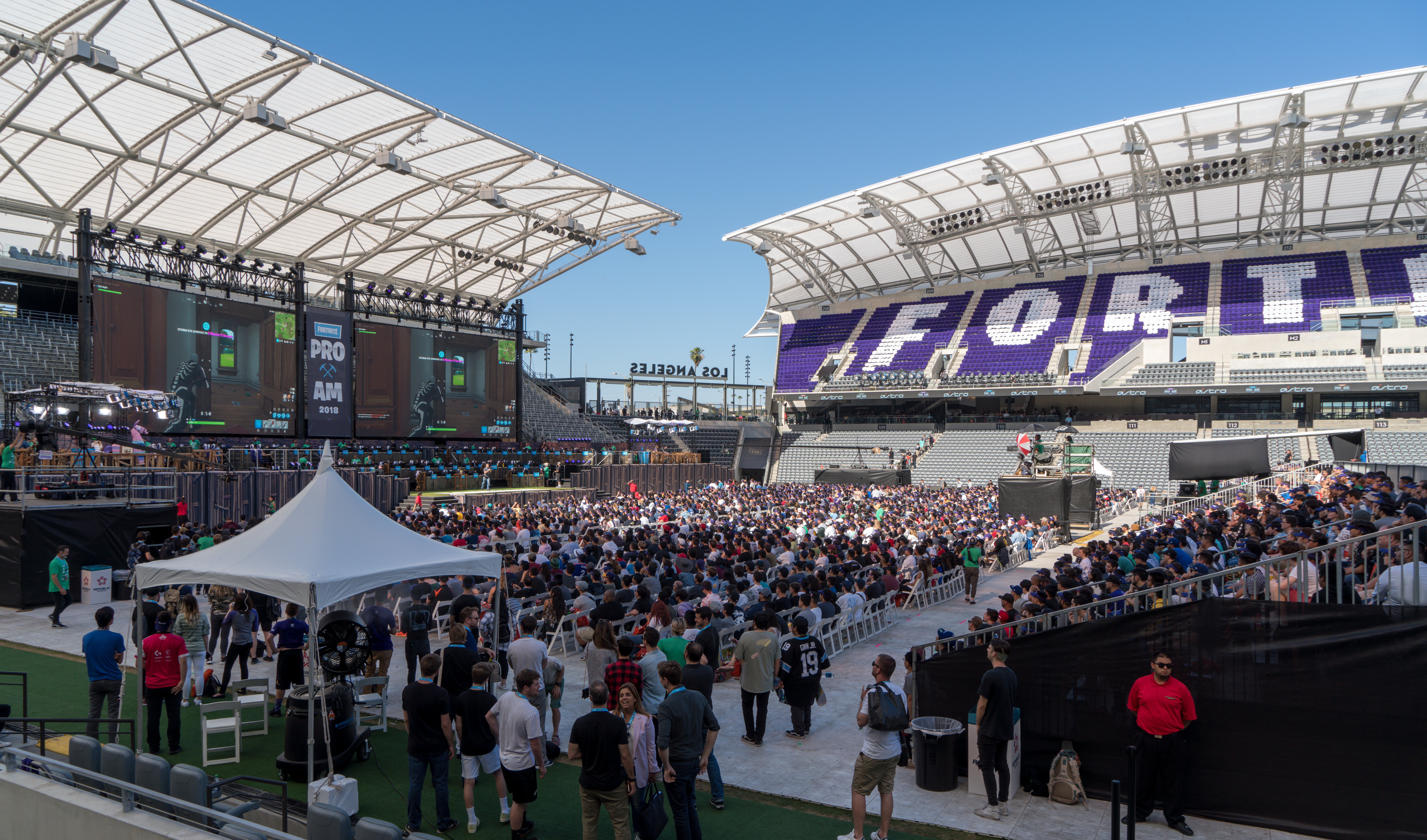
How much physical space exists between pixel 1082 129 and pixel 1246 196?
1249 cm

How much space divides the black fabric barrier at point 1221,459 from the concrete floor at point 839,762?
1211 centimetres

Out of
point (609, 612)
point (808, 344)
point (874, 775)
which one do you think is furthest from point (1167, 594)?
point (808, 344)

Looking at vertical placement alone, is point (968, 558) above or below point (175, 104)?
below

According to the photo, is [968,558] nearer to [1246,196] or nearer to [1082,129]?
[1082,129]

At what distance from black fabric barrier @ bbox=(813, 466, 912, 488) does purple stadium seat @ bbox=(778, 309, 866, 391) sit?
30.8 ft

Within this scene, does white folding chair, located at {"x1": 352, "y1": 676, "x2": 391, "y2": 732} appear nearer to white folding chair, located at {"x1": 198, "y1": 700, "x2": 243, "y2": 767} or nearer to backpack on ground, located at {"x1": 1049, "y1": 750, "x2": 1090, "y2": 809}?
white folding chair, located at {"x1": 198, "y1": 700, "x2": 243, "y2": 767}

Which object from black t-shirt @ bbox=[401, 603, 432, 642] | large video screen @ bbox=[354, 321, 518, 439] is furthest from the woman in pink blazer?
large video screen @ bbox=[354, 321, 518, 439]

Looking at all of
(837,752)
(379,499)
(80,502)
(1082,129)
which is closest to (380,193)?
(379,499)

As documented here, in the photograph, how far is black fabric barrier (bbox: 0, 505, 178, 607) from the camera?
14.4 meters

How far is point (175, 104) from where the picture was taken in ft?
79.4

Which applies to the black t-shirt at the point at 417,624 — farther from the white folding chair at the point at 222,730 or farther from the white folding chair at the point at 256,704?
the white folding chair at the point at 222,730

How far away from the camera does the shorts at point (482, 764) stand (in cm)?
594

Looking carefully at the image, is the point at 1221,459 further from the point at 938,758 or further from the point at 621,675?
the point at 621,675

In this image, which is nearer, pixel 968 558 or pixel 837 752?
pixel 837 752
